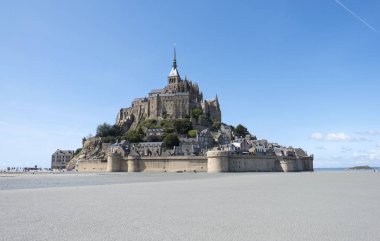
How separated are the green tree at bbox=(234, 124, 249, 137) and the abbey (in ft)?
19.5

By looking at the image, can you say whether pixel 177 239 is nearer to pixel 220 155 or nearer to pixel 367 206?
pixel 367 206

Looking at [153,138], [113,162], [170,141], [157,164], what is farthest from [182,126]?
[113,162]

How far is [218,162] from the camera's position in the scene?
57.3 metres

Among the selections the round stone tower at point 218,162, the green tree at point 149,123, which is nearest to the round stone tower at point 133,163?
the round stone tower at point 218,162

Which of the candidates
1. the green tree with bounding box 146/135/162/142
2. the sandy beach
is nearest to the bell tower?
the green tree with bounding box 146/135/162/142

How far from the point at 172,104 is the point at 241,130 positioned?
17033 mm

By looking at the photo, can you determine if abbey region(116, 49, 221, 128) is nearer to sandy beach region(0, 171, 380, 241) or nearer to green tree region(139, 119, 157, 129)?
green tree region(139, 119, 157, 129)

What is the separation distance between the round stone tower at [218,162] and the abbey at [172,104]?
100ft

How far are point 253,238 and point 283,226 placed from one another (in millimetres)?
1667

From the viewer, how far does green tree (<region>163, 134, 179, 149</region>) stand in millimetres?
72125

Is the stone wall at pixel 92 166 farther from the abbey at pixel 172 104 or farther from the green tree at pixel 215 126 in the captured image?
the green tree at pixel 215 126

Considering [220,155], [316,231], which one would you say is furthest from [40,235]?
[220,155]

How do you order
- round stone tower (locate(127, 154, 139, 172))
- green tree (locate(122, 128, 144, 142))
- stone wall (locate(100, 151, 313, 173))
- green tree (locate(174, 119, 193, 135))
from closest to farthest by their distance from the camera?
stone wall (locate(100, 151, 313, 173)) < round stone tower (locate(127, 154, 139, 172)) < green tree (locate(122, 128, 144, 142)) < green tree (locate(174, 119, 193, 135))

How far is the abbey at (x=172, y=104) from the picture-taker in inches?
3492
